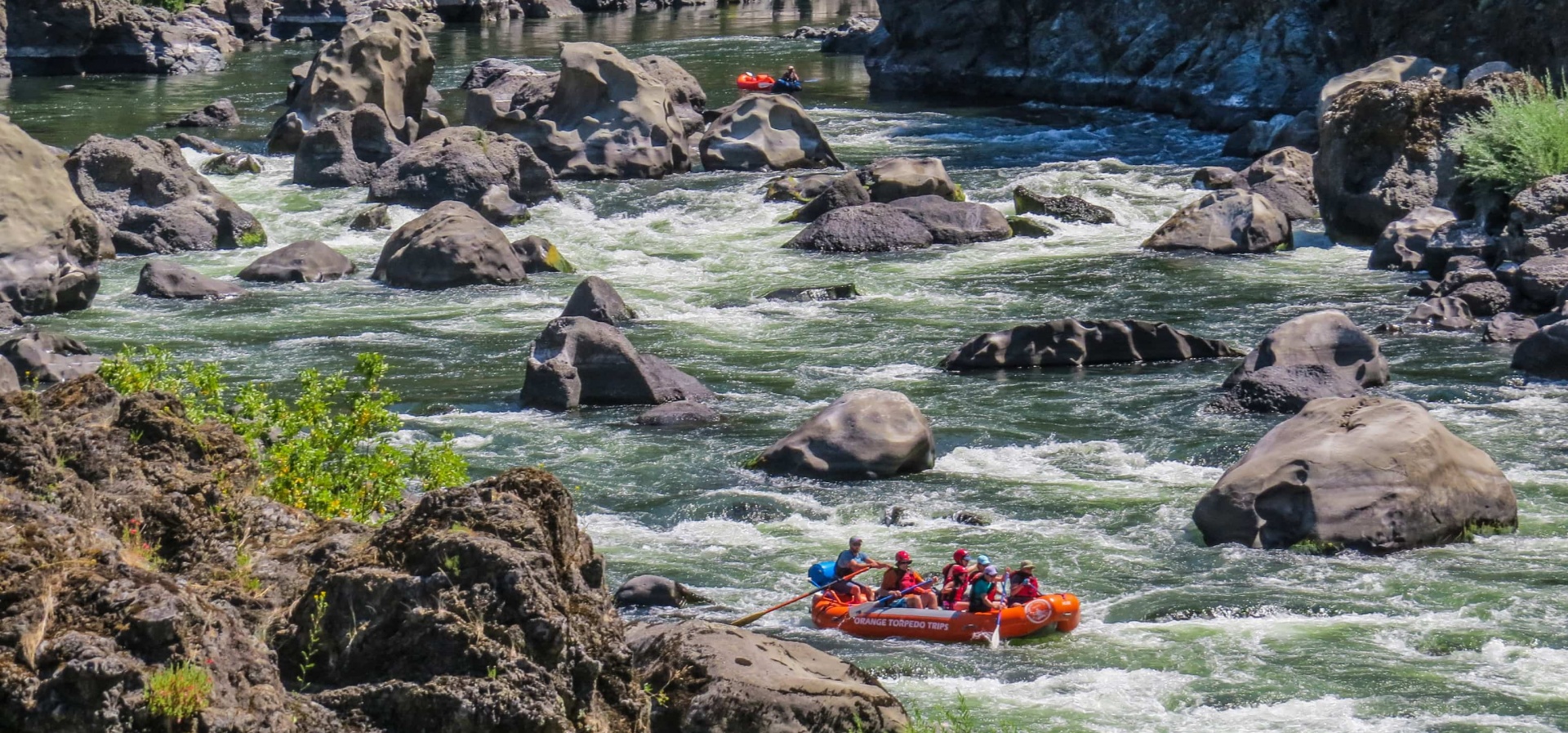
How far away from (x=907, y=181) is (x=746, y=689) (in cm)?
2384

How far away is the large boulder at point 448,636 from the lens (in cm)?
717

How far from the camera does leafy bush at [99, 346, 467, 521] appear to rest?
1099cm

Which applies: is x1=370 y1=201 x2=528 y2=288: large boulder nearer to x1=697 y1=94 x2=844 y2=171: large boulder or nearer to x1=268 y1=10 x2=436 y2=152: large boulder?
x1=697 y1=94 x2=844 y2=171: large boulder

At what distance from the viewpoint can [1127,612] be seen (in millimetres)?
13734

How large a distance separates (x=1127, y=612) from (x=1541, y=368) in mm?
9412

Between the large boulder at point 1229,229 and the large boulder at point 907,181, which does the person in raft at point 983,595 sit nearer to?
the large boulder at point 1229,229

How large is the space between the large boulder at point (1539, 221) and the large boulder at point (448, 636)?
20499mm

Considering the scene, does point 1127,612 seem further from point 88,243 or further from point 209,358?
point 88,243

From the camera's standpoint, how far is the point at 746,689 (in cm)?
936

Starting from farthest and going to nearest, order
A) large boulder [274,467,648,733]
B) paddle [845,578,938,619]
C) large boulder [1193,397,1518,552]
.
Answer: large boulder [1193,397,1518,552], paddle [845,578,938,619], large boulder [274,467,648,733]

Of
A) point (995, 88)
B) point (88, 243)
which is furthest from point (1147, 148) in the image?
point (88, 243)

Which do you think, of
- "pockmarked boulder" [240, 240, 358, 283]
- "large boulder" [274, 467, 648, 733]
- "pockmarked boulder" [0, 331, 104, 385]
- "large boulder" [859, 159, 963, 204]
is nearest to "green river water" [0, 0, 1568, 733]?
"pockmarked boulder" [240, 240, 358, 283]

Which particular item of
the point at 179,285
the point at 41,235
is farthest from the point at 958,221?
the point at 41,235

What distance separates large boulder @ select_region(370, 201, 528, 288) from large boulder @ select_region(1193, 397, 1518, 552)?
47.6 feet
